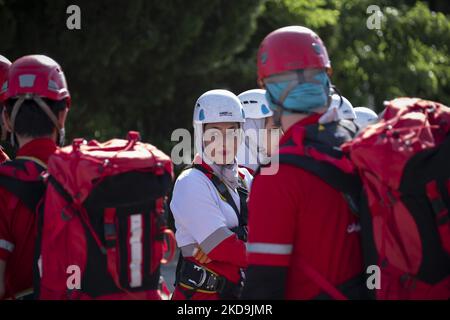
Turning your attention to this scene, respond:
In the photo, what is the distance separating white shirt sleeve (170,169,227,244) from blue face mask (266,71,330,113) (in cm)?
129

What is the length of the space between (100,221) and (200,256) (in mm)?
1353

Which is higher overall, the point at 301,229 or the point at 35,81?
the point at 35,81

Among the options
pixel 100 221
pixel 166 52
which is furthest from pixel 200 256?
pixel 166 52

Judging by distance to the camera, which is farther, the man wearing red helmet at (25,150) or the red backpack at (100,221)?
the man wearing red helmet at (25,150)

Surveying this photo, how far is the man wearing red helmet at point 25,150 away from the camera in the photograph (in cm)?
451

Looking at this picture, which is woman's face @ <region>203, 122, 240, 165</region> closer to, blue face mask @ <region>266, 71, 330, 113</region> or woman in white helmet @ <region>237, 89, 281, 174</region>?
woman in white helmet @ <region>237, 89, 281, 174</region>

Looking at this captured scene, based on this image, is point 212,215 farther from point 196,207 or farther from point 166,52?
point 166,52

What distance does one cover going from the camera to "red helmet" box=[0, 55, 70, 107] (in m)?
4.67

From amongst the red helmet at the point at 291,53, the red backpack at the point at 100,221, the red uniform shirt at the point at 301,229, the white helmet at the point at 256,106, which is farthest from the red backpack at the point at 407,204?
the white helmet at the point at 256,106

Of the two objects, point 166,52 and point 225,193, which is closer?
point 225,193

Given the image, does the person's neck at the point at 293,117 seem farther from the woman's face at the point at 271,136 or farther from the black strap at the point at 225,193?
the woman's face at the point at 271,136

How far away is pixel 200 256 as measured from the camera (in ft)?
18.4

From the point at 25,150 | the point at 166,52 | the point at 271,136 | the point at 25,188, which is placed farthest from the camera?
the point at 166,52
